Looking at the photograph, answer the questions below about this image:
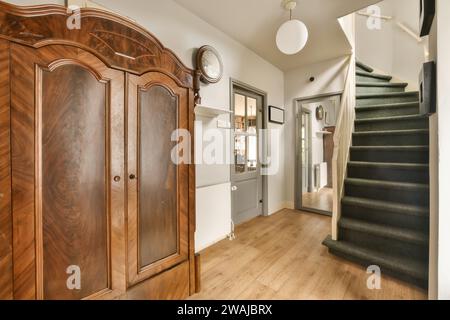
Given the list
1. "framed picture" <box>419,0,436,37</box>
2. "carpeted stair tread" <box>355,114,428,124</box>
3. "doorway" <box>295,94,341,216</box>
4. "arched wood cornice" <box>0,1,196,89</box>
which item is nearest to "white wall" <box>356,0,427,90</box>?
"doorway" <box>295,94,341,216</box>

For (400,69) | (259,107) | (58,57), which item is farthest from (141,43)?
(400,69)

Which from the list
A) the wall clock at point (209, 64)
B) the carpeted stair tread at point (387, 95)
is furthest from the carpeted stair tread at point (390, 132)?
the wall clock at point (209, 64)

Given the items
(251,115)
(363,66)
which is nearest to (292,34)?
(251,115)

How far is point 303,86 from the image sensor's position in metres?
3.48

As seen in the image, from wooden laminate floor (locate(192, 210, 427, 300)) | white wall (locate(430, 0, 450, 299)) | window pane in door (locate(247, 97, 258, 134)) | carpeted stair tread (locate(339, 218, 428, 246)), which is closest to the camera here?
white wall (locate(430, 0, 450, 299))

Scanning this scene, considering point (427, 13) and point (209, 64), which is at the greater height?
point (209, 64)

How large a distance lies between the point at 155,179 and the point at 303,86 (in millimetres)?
3176

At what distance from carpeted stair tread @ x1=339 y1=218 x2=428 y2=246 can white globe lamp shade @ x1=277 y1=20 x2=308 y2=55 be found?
6.15 feet

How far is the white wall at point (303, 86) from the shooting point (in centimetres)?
316

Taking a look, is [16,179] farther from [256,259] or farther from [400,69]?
[400,69]

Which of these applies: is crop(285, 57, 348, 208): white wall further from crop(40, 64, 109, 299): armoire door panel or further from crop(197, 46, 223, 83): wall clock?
crop(40, 64, 109, 299): armoire door panel

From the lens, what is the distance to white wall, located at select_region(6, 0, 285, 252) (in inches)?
68.6

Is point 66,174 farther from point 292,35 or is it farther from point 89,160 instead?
point 292,35

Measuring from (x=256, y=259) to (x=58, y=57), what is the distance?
2123 mm
